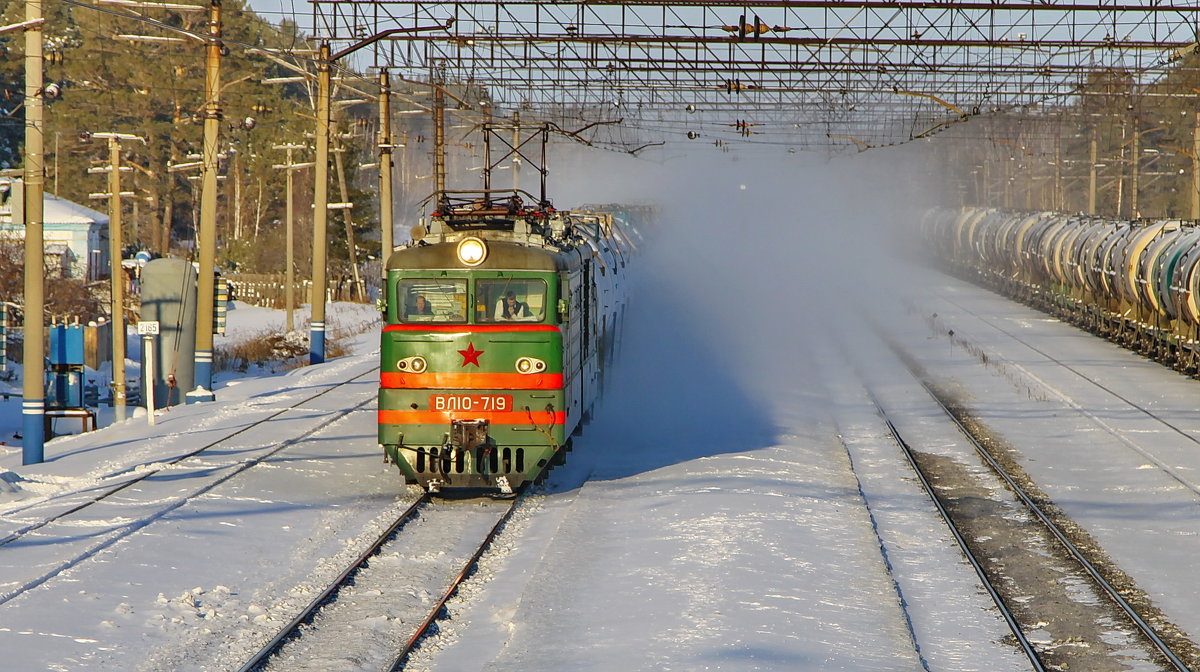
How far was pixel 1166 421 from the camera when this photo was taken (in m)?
23.6

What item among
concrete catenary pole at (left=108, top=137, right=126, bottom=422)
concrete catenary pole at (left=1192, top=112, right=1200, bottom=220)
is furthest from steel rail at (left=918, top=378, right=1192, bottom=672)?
concrete catenary pole at (left=1192, top=112, right=1200, bottom=220)

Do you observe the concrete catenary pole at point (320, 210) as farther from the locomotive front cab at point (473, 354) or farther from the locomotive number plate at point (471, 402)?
the locomotive number plate at point (471, 402)

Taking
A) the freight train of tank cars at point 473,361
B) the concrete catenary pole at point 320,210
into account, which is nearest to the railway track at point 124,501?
the freight train of tank cars at point 473,361

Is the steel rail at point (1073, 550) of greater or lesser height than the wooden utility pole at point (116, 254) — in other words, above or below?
below

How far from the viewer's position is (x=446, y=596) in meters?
11.9

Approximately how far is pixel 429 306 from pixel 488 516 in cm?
251

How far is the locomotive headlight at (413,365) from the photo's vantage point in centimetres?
1566

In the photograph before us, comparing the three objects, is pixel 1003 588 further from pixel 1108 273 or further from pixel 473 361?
pixel 1108 273

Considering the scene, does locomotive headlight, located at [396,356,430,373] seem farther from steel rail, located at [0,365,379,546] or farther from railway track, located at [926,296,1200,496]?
railway track, located at [926,296,1200,496]

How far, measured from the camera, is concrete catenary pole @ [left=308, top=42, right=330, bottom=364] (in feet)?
102

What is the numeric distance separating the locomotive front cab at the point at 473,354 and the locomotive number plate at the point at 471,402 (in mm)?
11

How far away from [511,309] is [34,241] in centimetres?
752

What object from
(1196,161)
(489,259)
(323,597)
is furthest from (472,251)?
(1196,161)

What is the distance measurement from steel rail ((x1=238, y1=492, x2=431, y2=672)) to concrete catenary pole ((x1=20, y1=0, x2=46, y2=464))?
→ 6619mm
